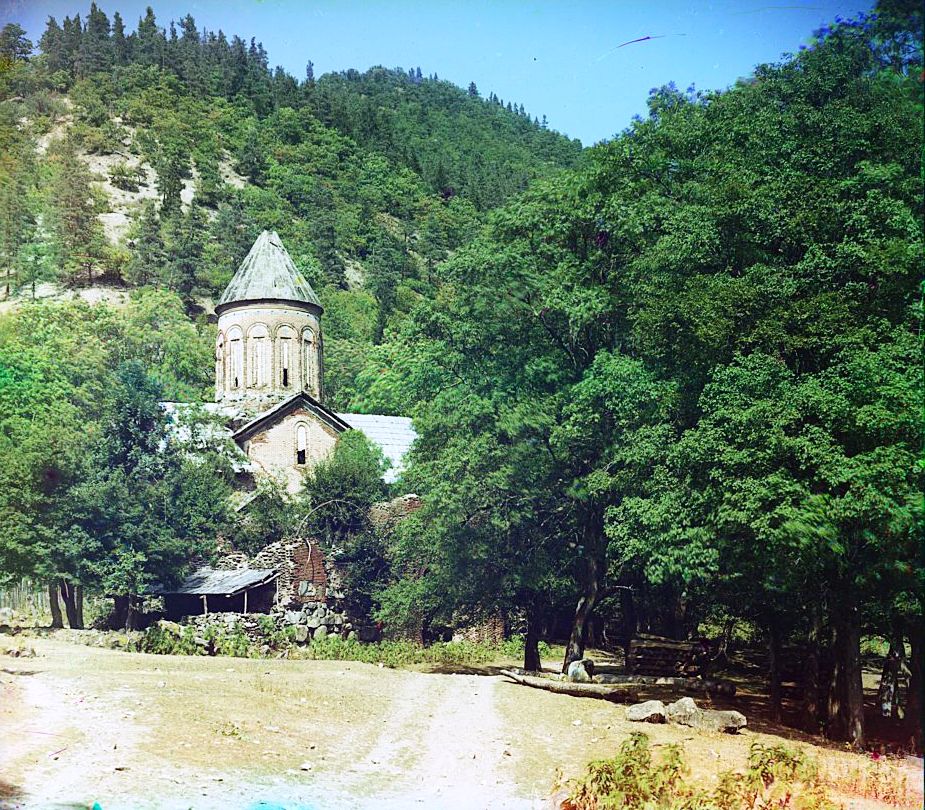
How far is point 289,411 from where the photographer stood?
39.0m

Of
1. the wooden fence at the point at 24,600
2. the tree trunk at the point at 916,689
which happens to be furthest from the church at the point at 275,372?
the tree trunk at the point at 916,689

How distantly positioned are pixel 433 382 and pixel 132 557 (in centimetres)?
920

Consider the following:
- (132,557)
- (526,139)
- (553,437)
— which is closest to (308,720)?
(553,437)

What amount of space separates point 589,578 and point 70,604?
15260 millimetres

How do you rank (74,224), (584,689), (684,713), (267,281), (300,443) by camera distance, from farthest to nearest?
1. (74,224)
2. (267,281)
3. (300,443)
4. (584,689)
5. (684,713)

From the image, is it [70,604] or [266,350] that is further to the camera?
[266,350]

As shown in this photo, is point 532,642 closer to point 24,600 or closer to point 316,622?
point 316,622

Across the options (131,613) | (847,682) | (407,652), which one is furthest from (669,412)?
(131,613)

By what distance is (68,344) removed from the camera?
159 ft

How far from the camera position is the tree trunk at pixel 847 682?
49.7ft

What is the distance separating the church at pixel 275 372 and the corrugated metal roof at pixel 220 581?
8.51 m

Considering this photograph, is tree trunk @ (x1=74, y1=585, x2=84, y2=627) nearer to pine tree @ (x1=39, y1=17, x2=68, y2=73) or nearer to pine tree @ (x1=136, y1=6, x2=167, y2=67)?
pine tree @ (x1=39, y1=17, x2=68, y2=73)

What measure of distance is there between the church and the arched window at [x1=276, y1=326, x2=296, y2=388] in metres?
0.04

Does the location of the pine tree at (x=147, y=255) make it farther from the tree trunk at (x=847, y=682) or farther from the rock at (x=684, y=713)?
the rock at (x=684, y=713)
